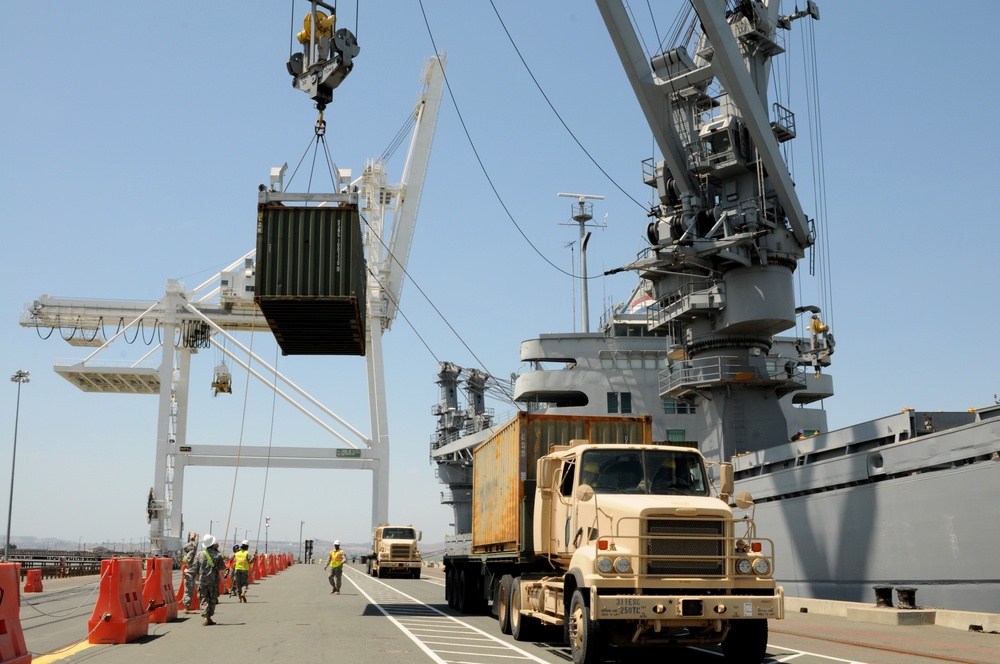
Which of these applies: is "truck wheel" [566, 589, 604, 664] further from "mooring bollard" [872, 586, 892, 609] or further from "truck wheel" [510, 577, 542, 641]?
"mooring bollard" [872, 586, 892, 609]

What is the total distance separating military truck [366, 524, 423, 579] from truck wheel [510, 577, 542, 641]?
2675 centimetres

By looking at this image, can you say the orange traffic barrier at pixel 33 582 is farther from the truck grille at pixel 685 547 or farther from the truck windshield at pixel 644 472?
the truck grille at pixel 685 547

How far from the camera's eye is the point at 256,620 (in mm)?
18172

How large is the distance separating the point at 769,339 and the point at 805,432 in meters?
9.76

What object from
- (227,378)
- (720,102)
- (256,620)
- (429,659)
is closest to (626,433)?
(429,659)

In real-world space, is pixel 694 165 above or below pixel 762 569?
above

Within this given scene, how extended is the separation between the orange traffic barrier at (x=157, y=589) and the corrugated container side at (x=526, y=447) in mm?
6425

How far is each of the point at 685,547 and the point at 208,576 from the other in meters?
10.4

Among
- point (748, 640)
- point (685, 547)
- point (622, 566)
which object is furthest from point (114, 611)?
point (748, 640)

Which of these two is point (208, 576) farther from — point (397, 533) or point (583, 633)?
point (397, 533)

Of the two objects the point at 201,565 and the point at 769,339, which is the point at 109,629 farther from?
the point at 769,339

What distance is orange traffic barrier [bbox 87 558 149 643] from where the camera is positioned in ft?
46.6

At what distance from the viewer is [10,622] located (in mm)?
9867

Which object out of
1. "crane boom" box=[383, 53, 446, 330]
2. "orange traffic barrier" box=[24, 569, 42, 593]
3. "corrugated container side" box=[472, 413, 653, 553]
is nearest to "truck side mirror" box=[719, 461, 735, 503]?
"corrugated container side" box=[472, 413, 653, 553]
